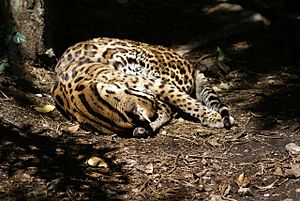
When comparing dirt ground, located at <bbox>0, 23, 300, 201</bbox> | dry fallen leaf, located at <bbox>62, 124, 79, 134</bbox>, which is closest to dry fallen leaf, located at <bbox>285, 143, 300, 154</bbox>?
dirt ground, located at <bbox>0, 23, 300, 201</bbox>

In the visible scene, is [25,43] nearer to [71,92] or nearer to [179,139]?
[71,92]

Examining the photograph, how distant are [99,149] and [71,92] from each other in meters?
0.86

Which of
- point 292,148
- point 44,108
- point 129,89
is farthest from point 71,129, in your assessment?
point 292,148

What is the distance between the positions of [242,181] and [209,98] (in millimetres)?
1710

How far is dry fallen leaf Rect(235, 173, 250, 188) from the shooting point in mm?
4758

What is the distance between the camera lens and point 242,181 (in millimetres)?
4812

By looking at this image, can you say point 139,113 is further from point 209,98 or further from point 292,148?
point 292,148

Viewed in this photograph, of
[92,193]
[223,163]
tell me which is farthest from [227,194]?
[92,193]

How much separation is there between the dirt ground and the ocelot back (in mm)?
136

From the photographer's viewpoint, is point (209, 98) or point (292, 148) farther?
point (209, 98)

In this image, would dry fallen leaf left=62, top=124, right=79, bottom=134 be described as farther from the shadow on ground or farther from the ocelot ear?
the ocelot ear

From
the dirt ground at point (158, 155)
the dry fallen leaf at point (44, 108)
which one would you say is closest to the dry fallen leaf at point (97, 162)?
the dirt ground at point (158, 155)

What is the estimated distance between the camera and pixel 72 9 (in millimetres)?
9344

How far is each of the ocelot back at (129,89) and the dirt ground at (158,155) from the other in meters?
0.14
